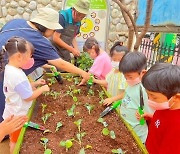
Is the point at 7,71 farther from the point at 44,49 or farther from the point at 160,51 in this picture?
the point at 160,51

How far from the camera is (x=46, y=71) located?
12.7 feet

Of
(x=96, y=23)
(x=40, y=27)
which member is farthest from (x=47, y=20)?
(x=96, y=23)

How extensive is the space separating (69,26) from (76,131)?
7.59ft

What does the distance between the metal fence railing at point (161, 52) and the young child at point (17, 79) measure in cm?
494

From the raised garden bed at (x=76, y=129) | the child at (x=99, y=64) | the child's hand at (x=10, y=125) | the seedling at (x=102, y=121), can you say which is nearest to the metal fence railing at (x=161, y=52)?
the child at (x=99, y=64)

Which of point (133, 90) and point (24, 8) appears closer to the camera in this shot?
point (133, 90)

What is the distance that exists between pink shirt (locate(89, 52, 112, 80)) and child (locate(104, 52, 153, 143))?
103 centimetres

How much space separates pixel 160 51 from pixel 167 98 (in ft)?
19.5

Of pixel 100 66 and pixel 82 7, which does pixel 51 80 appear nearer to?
pixel 100 66

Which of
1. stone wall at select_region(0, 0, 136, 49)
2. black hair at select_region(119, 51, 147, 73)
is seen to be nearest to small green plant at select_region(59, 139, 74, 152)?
black hair at select_region(119, 51, 147, 73)

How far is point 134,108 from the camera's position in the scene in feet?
7.50

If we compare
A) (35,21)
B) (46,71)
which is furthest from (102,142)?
(46,71)

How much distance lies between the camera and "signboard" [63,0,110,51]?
5.57 meters

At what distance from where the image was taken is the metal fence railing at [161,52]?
21.9ft
